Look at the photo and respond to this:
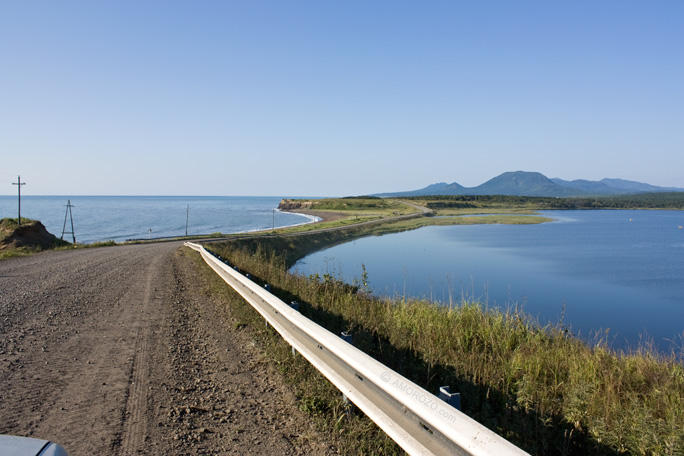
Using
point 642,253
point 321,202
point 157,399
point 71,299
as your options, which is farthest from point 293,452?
point 321,202

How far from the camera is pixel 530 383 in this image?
4691 millimetres

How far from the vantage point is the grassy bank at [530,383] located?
3.76 metres

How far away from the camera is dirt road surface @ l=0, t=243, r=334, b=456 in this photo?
3.84 metres

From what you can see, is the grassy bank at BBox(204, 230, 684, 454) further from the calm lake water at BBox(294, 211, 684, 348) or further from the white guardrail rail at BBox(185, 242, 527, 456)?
the calm lake water at BBox(294, 211, 684, 348)

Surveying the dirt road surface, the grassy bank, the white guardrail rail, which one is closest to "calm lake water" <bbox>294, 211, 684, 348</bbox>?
the grassy bank

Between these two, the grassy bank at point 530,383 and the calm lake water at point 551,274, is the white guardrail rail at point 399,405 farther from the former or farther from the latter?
the calm lake water at point 551,274

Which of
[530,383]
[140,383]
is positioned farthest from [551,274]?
[140,383]

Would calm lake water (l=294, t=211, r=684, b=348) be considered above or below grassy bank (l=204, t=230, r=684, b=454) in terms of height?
below

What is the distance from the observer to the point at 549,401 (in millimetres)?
4418

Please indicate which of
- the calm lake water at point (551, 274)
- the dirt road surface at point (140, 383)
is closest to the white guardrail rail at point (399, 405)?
the dirt road surface at point (140, 383)

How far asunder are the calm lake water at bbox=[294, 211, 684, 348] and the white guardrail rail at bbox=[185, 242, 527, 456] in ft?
22.7

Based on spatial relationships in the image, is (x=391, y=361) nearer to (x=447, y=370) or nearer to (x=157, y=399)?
(x=447, y=370)

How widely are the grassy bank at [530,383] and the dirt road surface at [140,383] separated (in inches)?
30.0

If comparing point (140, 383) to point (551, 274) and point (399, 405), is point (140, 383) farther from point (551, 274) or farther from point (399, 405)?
point (551, 274)
